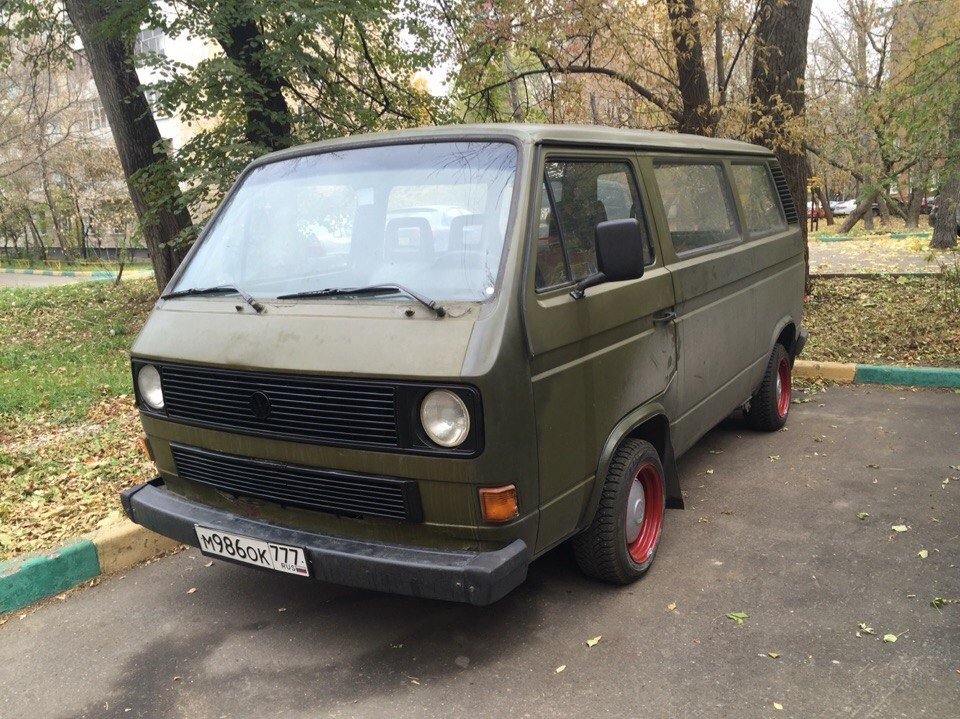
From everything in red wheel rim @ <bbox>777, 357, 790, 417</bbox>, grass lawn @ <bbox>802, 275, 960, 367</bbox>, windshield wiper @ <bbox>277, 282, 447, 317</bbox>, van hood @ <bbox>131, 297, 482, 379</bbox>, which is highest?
windshield wiper @ <bbox>277, 282, 447, 317</bbox>

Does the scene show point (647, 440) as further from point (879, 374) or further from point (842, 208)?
point (842, 208)

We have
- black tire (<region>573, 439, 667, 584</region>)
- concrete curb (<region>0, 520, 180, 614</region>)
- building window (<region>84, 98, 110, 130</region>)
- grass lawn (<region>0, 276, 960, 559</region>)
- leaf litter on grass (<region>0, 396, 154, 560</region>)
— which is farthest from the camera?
building window (<region>84, 98, 110, 130</region>)

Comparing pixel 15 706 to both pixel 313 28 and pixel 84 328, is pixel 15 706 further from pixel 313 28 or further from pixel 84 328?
pixel 84 328

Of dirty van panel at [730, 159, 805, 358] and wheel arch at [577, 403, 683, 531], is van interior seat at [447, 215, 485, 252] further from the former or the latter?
dirty van panel at [730, 159, 805, 358]

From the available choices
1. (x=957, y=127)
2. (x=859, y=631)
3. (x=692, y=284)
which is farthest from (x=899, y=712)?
(x=957, y=127)

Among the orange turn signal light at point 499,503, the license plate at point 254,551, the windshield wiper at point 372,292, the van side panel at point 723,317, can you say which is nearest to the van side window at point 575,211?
the van side panel at point 723,317

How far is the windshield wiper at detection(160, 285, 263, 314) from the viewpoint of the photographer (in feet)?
11.1

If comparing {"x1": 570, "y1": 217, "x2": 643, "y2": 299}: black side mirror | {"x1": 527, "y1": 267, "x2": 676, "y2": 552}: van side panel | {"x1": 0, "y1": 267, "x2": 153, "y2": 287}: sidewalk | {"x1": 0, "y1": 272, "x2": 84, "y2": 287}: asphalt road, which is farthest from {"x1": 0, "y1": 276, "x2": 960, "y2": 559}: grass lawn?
{"x1": 0, "y1": 272, "x2": 84, "y2": 287}: asphalt road

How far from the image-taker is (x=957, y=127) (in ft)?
26.7

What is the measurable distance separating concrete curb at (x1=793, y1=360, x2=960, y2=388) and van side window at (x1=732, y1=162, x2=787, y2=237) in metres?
2.03

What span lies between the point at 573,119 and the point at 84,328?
7.47 meters

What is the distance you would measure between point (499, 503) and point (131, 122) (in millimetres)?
8399

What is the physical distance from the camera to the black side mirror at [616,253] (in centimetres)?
327

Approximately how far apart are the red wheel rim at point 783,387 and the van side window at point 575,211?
8.99 feet
